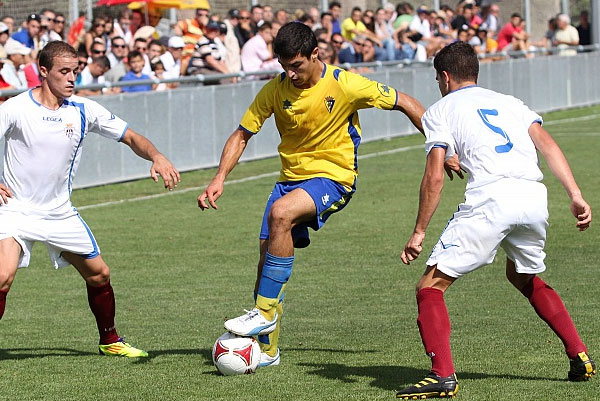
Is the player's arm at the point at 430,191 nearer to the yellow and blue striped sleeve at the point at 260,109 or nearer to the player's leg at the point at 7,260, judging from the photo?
the yellow and blue striped sleeve at the point at 260,109

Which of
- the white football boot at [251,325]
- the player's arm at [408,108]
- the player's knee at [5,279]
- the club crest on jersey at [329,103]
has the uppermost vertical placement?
the club crest on jersey at [329,103]

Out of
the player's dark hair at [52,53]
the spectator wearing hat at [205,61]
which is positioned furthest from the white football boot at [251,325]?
the spectator wearing hat at [205,61]

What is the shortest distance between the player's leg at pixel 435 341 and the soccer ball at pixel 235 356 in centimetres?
115

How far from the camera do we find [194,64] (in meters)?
18.8

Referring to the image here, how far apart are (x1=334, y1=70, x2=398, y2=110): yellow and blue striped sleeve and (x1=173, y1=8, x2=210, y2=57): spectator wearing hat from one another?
486 inches

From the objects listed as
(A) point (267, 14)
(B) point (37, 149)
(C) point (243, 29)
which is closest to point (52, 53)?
(B) point (37, 149)

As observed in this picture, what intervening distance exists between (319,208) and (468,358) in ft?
4.15

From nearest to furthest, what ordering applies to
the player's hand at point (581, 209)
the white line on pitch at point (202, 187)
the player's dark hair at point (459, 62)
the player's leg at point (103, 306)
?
the player's hand at point (581, 209)
the player's dark hair at point (459, 62)
the player's leg at point (103, 306)
the white line on pitch at point (202, 187)

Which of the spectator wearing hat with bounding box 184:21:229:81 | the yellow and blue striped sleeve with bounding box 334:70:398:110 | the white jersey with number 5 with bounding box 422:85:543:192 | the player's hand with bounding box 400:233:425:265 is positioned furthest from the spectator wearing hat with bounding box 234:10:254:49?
the player's hand with bounding box 400:233:425:265

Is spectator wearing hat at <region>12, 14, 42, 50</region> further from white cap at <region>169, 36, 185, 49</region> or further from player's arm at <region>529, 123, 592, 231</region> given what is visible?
player's arm at <region>529, 123, 592, 231</region>

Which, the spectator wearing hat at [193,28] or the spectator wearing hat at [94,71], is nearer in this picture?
the spectator wearing hat at [94,71]

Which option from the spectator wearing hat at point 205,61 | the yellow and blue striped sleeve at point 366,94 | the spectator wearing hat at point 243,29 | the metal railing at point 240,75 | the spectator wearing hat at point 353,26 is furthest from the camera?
the spectator wearing hat at point 353,26

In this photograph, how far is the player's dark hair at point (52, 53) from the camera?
24.1ft

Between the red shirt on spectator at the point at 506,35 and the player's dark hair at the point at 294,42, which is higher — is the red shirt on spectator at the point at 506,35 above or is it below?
below
